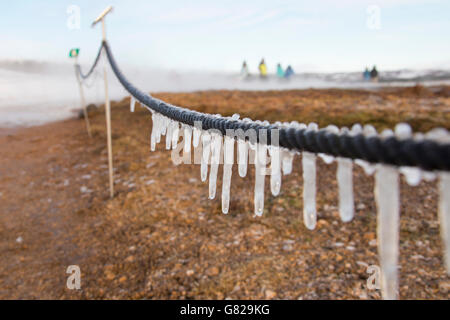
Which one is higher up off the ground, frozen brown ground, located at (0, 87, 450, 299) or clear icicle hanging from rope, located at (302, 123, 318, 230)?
clear icicle hanging from rope, located at (302, 123, 318, 230)

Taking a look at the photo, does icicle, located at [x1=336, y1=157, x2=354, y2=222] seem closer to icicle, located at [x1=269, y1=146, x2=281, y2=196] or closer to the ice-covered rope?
the ice-covered rope

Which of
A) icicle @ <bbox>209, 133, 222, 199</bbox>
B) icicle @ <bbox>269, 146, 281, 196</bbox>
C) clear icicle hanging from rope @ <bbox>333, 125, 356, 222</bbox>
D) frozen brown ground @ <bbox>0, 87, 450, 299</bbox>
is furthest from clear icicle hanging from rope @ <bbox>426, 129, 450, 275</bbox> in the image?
frozen brown ground @ <bbox>0, 87, 450, 299</bbox>

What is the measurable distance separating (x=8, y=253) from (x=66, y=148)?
17.4 ft

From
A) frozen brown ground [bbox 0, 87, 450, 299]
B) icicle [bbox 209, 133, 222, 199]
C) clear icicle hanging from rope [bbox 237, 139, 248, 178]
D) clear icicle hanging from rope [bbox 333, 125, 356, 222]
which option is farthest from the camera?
frozen brown ground [bbox 0, 87, 450, 299]

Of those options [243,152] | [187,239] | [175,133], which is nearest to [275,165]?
[243,152]

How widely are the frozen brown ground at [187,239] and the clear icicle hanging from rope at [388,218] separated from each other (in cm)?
256

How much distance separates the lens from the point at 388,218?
2.10 ft

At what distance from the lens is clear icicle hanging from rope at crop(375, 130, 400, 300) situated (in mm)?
611

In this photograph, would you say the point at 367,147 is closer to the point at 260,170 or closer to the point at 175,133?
the point at 260,170

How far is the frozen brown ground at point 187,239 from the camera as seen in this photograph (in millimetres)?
3299

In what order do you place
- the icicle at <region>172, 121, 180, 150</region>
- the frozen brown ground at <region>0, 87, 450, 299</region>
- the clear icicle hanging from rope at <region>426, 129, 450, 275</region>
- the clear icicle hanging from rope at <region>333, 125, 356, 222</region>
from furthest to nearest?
the frozen brown ground at <region>0, 87, 450, 299</region> → the icicle at <region>172, 121, 180, 150</region> → the clear icicle hanging from rope at <region>333, 125, 356, 222</region> → the clear icicle hanging from rope at <region>426, 129, 450, 275</region>

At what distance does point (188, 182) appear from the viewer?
5867 millimetres

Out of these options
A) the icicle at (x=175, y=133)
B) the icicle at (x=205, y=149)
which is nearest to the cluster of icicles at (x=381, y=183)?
the icicle at (x=205, y=149)

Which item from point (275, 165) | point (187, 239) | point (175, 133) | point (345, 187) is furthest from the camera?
point (187, 239)
